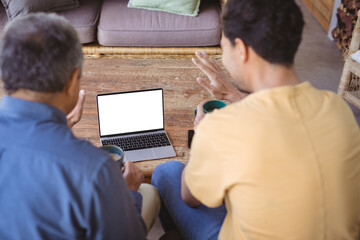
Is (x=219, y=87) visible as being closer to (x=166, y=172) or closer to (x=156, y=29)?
(x=166, y=172)

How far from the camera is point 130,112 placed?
5.32 ft

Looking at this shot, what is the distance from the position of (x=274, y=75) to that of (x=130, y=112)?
0.74 metres

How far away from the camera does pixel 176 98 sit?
1.82 meters

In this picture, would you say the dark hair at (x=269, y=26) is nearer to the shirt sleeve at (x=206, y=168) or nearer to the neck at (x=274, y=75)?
the neck at (x=274, y=75)

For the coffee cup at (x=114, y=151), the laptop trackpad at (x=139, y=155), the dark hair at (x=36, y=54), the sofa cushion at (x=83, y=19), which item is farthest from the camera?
the sofa cushion at (x=83, y=19)

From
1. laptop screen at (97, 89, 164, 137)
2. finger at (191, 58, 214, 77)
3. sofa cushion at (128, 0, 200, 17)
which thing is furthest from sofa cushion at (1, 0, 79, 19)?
finger at (191, 58, 214, 77)

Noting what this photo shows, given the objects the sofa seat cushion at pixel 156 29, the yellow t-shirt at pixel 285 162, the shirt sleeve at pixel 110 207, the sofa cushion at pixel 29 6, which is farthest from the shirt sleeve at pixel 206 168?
the sofa cushion at pixel 29 6

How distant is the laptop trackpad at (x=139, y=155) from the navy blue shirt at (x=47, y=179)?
623mm

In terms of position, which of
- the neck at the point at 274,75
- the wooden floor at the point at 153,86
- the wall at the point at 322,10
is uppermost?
the neck at the point at 274,75

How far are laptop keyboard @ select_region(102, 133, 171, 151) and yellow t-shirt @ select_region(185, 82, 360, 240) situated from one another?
60cm

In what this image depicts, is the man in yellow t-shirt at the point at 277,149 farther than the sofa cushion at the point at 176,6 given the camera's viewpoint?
No

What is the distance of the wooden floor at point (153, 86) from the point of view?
5.31 ft

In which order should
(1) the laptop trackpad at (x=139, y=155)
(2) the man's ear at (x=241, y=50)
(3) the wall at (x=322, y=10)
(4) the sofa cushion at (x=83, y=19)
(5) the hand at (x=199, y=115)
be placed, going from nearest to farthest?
(2) the man's ear at (x=241, y=50) → (5) the hand at (x=199, y=115) → (1) the laptop trackpad at (x=139, y=155) → (4) the sofa cushion at (x=83, y=19) → (3) the wall at (x=322, y=10)

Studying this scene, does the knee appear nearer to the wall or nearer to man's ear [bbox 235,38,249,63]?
man's ear [bbox 235,38,249,63]
